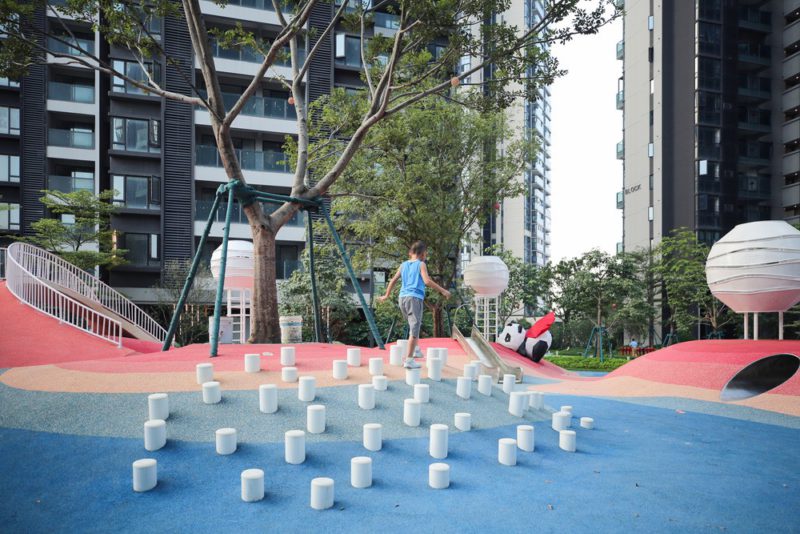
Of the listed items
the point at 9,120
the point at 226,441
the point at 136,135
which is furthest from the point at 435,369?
the point at 9,120

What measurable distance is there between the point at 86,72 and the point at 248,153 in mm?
9668

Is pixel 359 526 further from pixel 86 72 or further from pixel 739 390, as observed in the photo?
pixel 86 72

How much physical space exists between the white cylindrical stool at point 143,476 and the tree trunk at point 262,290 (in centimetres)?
592

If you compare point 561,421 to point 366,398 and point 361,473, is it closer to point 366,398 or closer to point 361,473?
point 366,398

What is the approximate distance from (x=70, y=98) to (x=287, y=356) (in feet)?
87.3

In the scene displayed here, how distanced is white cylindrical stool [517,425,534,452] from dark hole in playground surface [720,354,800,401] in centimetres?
548

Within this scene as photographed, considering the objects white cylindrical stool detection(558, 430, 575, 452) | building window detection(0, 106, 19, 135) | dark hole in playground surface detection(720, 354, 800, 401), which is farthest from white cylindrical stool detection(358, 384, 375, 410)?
building window detection(0, 106, 19, 135)

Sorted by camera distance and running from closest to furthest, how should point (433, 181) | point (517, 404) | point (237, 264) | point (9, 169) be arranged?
point (517, 404)
point (237, 264)
point (433, 181)
point (9, 169)

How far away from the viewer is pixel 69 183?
25312 millimetres

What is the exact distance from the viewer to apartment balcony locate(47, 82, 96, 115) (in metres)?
25.2

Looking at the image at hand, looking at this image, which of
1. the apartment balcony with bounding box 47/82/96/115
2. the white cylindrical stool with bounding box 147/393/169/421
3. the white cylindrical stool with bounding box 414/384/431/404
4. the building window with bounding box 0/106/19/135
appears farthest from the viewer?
the apartment balcony with bounding box 47/82/96/115

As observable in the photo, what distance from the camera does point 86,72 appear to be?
2642 centimetres

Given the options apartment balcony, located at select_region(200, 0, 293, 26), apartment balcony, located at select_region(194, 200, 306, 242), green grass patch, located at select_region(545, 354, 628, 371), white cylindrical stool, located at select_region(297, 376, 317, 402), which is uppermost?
apartment balcony, located at select_region(200, 0, 293, 26)

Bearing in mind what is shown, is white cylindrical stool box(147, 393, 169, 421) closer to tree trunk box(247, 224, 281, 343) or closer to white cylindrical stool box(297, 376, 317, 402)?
white cylindrical stool box(297, 376, 317, 402)
